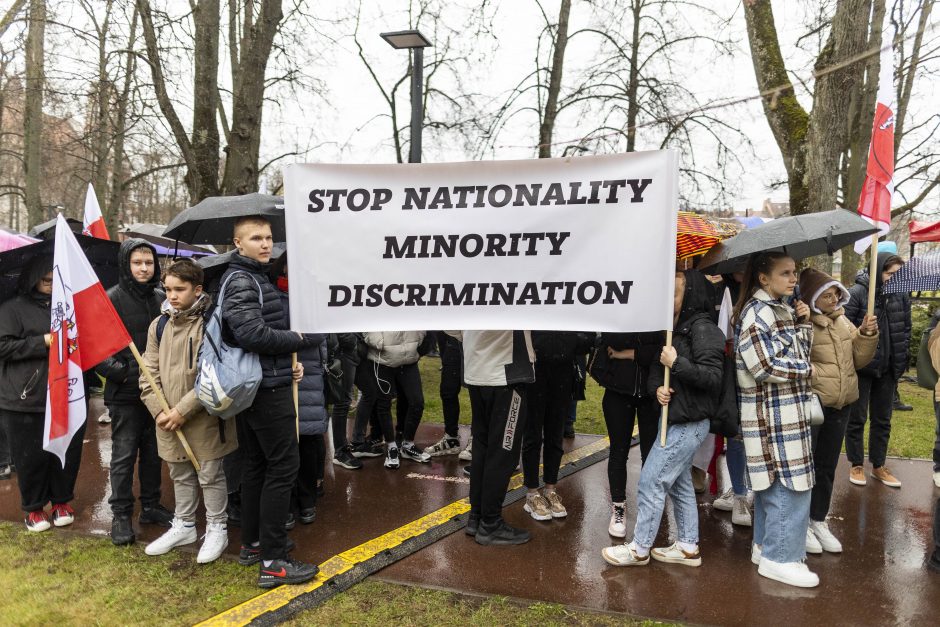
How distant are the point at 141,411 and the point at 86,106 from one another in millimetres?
7814

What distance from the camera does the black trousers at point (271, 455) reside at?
3697mm

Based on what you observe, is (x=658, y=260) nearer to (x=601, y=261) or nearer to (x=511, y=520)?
(x=601, y=261)

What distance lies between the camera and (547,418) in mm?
4824

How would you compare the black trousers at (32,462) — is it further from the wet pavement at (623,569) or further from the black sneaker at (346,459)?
the black sneaker at (346,459)

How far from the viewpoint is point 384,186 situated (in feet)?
12.5

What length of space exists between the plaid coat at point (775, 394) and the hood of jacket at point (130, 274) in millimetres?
3734

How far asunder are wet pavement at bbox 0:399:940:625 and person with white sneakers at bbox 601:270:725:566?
10 cm

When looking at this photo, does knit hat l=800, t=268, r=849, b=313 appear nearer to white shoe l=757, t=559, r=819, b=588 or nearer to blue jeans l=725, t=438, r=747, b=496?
blue jeans l=725, t=438, r=747, b=496

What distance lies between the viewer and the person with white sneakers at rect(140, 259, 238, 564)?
159 inches

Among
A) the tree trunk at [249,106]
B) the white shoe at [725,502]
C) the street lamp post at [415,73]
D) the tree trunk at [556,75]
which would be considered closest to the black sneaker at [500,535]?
the white shoe at [725,502]

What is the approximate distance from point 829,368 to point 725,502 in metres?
1.38

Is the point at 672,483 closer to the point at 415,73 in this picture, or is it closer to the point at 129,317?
the point at 129,317

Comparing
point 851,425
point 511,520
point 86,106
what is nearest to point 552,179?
point 511,520

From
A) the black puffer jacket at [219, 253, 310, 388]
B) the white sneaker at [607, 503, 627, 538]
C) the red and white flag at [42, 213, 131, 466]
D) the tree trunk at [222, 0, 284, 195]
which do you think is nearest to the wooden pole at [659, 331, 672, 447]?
the white sneaker at [607, 503, 627, 538]
